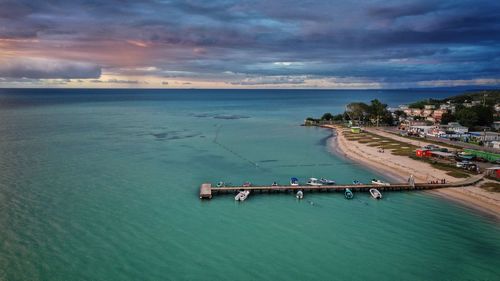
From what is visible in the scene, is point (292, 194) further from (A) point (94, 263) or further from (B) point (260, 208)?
(A) point (94, 263)

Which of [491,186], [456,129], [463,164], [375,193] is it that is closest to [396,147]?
[463,164]

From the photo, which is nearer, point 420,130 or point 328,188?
point 328,188

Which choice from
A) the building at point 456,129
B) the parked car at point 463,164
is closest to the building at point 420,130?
the building at point 456,129

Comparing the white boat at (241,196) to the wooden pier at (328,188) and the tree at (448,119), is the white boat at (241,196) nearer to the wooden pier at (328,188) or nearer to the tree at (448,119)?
the wooden pier at (328,188)

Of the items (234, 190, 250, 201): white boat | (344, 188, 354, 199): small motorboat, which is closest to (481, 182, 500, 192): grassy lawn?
(344, 188, 354, 199): small motorboat

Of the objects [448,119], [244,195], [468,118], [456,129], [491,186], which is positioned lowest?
[244,195]

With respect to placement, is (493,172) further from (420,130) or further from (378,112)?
(378,112)

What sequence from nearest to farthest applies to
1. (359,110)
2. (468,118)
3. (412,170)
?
1. (412,170)
2. (468,118)
3. (359,110)
